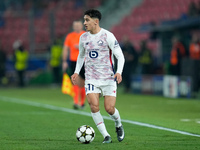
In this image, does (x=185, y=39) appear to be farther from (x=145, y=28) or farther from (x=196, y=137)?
(x=196, y=137)

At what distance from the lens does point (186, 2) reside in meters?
31.8

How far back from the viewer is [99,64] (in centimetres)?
833

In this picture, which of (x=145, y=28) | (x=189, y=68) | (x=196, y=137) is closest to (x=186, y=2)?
(x=145, y=28)

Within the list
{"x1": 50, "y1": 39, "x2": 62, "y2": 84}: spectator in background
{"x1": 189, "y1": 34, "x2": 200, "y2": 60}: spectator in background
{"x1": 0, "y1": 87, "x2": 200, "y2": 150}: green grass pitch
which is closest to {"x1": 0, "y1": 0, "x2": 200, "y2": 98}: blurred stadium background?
Answer: {"x1": 189, "y1": 34, "x2": 200, "y2": 60}: spectator in background

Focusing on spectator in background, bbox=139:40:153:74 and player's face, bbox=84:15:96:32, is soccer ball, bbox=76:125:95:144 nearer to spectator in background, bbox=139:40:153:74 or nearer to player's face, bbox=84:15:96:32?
player's face, bbox=84:15:96:32

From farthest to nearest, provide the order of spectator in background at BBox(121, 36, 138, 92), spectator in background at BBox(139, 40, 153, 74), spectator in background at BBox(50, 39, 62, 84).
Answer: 1. spectator in background at BBox(50, 39, 62, 84)
2. spectator in background at BBox(139, 40, 153, 74)
3. spectator in background at BBox(121, 36, 138, 92)

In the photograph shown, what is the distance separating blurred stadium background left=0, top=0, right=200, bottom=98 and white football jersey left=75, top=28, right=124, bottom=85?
11.5 metres

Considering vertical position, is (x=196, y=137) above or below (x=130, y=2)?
below

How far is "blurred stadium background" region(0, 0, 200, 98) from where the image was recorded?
850 inches

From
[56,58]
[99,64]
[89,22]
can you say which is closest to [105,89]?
[99,64]

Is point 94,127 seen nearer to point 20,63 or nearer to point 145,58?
point 145,58

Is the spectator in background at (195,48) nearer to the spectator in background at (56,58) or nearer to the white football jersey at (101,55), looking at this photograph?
the spectator in background at (56,58)

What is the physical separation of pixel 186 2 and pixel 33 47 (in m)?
8.37

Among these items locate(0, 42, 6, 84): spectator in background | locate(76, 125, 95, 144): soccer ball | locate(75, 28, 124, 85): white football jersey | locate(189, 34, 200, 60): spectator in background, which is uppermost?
locate(75, 28, 124, 85): white football jersey
